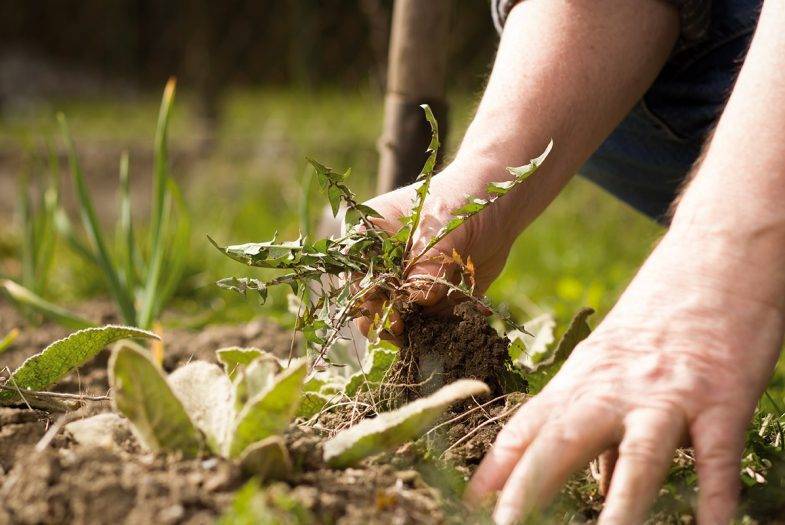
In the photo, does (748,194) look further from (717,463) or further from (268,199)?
(268,199)

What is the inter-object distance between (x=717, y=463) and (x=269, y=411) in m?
0.50

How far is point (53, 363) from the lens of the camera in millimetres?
1258

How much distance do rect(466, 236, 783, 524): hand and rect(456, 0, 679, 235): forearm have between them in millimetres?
398

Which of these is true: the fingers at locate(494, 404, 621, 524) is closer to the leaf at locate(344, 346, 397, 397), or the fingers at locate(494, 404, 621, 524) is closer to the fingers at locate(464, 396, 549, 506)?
the fingers at locate(464, 396, 549, 506)

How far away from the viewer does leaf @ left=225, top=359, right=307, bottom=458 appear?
0.93m

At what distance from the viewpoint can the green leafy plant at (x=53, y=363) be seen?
48.7 inches

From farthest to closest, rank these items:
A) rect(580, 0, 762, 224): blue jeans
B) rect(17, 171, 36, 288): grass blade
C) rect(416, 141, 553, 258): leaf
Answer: rect(17, 171, 36, 288): grass blade, rect(580, 0, 762, 224): blue jeans, rect(416, 141, 553, 258): leaf

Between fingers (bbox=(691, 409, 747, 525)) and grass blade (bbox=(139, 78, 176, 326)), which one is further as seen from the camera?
grass blade (bbox=(139, 78, 176, 326))

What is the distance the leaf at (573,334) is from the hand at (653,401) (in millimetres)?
399

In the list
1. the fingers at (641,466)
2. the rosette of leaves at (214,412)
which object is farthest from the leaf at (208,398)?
the fingers at (641,466)

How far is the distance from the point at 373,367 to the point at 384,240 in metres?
0.23

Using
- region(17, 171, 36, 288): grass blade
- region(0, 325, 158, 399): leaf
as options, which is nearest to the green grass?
region(17, 171, 36, 288): grass blade

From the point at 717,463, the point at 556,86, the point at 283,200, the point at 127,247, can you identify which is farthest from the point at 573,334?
the point at 283,200

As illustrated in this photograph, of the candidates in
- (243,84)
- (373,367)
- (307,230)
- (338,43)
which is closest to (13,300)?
Answer: (307,230)
